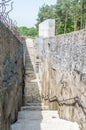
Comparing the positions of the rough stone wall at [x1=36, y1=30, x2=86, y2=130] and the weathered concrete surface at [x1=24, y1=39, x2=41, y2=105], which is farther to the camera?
the weathered concrete surface at [x1=24, y1=39, x2=41, y2=105]

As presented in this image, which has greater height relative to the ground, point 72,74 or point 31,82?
point 72,74

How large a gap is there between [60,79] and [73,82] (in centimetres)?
150

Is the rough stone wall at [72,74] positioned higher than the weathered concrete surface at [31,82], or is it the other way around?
the rough stone wall at [72,74]

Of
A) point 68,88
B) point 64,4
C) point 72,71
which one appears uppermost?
point 64,4

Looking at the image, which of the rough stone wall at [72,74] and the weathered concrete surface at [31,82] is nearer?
the rough stone wall at [72,74]

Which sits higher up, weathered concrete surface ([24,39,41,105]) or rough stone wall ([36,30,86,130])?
rough stone wall ([36,30,86,130])

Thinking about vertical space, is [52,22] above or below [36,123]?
above

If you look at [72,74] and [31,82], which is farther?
[31,82]

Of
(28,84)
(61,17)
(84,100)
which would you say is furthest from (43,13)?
(84,100)

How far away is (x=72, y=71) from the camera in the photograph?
6.52 meters

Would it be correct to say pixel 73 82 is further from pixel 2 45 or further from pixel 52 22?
pixel 52 22

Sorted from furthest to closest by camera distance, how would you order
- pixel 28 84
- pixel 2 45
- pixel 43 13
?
1. pixel 43 13
2. pixel 28 84
3. pixel 2 45

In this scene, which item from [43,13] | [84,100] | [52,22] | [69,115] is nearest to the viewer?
[84,100]

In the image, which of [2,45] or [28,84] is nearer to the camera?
[2,45]
